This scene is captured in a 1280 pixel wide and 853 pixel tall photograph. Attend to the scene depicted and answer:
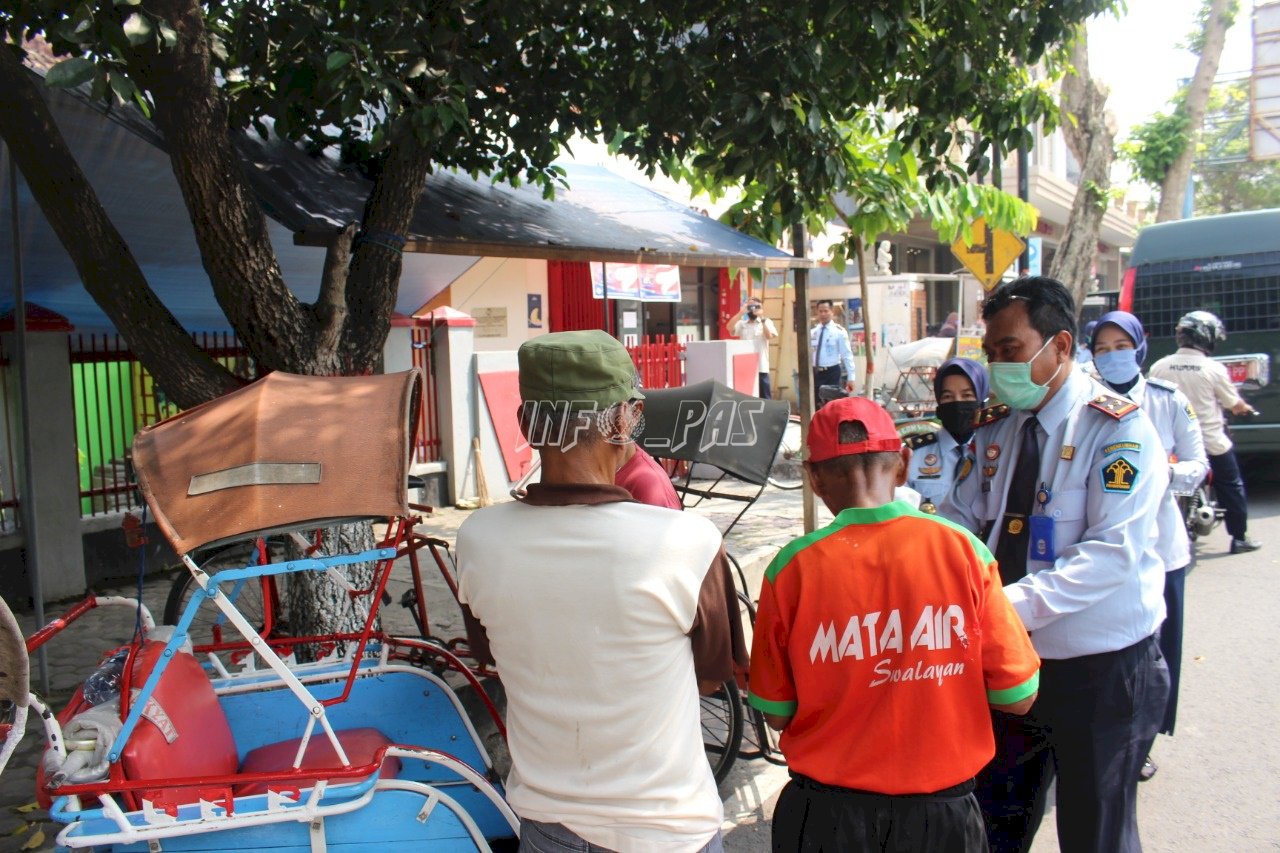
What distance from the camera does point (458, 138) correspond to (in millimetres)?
4699

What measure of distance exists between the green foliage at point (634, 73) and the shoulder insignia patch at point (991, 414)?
6.56ft

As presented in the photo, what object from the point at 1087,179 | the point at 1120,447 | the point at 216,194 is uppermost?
the point at 1087,179

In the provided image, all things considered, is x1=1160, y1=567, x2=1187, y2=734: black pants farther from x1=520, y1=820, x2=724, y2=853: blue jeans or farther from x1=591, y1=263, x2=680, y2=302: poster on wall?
x1=591, y1=263, x2=680, y2=302: poster on wall

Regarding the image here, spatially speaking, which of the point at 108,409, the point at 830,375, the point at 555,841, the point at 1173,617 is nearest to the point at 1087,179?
the point at 830,375

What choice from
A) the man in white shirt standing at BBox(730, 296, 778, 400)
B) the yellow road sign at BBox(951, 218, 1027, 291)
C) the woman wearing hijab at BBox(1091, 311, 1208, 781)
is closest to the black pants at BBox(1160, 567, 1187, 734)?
the woman wearing hijab at BBox(1091, 311, 1208, 781)

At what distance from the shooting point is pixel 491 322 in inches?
467

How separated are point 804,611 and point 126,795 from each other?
1744 mm

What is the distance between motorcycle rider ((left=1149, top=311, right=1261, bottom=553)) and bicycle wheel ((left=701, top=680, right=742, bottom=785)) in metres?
4.45

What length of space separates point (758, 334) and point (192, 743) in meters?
11.1

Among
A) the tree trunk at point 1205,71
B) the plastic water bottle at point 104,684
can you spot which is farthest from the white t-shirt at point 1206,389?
the tree trunk at point 1205,71

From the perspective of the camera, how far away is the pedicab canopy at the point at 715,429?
464 centimetres

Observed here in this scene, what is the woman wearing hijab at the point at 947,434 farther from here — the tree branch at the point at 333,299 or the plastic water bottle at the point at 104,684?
the plastic water bottle at the point at 104,684

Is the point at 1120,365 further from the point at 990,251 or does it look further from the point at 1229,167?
the point at 1229,167

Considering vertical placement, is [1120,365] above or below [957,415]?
above
